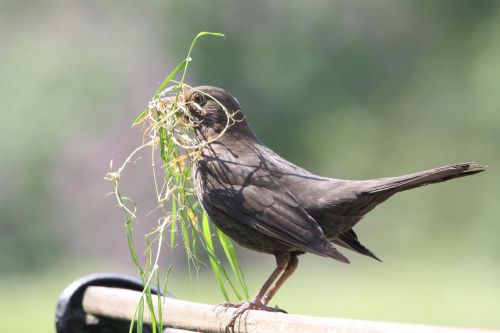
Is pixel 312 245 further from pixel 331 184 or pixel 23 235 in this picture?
pixel 23 235

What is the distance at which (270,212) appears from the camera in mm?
3789

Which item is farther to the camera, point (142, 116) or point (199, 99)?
point (199, 99)

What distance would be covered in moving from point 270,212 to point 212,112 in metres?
0.52

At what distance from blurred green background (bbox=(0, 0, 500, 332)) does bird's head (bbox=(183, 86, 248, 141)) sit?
717cm

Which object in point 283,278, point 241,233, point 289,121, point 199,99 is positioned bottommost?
point 283,278

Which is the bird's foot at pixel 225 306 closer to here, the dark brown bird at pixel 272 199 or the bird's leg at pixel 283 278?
the dark brown bird at pixel 272 199

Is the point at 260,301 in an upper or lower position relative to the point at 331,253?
lower

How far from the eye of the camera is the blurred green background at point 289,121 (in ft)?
45.1

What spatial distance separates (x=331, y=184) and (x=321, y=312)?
7367 mm

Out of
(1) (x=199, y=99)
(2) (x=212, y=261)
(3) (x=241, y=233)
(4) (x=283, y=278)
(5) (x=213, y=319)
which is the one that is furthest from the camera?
(1) (x=199, y=99)

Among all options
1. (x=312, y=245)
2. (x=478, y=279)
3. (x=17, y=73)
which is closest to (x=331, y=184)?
(x=312, y=245)

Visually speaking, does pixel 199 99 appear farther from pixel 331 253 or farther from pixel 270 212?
pixel 331 253

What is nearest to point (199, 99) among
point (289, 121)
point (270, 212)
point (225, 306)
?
point (270, 212)

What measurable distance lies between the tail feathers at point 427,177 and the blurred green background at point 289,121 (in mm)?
7403
